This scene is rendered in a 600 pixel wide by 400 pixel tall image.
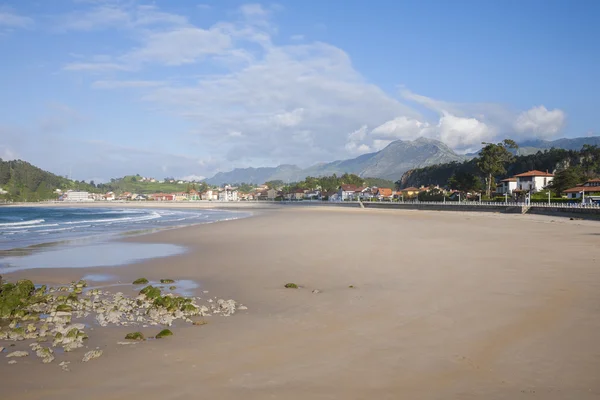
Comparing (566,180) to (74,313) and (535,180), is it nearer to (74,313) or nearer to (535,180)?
(535,180)

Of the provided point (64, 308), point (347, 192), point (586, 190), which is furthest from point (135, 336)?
point (347, 192)

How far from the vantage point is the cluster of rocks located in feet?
25.1

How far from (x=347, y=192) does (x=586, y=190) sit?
101 m

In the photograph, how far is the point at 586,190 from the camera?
6247cm

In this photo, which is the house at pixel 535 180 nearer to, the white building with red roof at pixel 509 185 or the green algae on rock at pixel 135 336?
the white building with red roof at pixel 509 185

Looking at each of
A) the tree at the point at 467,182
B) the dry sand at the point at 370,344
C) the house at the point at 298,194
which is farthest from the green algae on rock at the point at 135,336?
the house at the point at 298,194

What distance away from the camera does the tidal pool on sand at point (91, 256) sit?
16.9m

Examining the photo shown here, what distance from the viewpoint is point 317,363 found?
6.46 meters

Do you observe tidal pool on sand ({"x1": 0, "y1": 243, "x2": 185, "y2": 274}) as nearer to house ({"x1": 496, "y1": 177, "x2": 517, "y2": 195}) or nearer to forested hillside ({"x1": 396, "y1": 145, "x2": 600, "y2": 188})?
forested hillside ({"x1": 396, "y1": 145, "x2": 600, "y2": 188})

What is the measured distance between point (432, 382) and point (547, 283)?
7.74 meters

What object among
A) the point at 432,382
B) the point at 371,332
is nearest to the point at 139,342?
the point at 371,332

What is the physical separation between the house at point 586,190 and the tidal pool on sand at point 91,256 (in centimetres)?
5932

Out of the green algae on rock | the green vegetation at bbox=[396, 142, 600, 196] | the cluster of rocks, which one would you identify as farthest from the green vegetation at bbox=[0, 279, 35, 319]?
the green vegetation at bbox=[396, 142, 600, 196]

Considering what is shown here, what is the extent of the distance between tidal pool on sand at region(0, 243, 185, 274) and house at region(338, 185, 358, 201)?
136 m
